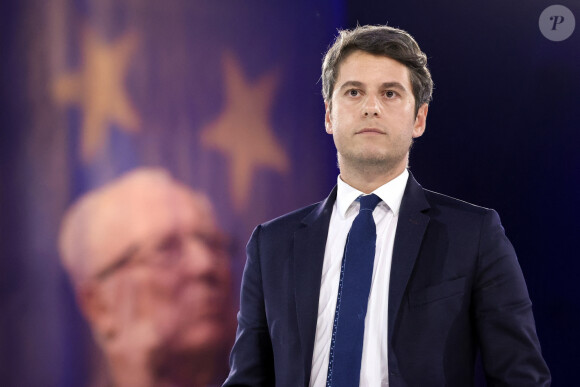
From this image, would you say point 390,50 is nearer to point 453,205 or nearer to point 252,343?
point 453,205

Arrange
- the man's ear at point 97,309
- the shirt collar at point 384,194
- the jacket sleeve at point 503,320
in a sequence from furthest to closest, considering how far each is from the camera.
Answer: the man's ear at point 97,309, the shirt collar at point 384,194, the jacket sleeve at point 503,320

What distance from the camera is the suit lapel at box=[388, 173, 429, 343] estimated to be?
175 centimetres

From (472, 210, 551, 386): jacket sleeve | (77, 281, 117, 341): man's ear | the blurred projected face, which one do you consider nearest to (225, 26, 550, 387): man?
(472, 210, 551, 386): jacket sleeve

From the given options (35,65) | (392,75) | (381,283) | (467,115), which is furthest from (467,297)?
(35,65)

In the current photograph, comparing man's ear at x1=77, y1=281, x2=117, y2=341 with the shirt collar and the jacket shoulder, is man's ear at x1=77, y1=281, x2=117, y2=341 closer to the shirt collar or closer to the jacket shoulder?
the shirt collar

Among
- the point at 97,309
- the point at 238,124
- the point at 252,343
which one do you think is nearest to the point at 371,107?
the point at 252,343

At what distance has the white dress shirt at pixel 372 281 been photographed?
176 cm

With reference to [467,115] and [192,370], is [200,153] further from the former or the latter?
[467,115]

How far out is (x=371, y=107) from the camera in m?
1.93

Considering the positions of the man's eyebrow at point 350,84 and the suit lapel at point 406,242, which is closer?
the suit lapel at point 406,242

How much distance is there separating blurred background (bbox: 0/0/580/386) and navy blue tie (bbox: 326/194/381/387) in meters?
0.84

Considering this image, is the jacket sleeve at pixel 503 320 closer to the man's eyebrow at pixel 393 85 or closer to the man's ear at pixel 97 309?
the man's eyebrow at pixel 393 85

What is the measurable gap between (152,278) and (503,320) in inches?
56.7

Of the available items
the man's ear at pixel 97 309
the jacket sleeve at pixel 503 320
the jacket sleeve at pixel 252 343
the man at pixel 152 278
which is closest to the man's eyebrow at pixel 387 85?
the jacket sleeve at pixel 503 320
